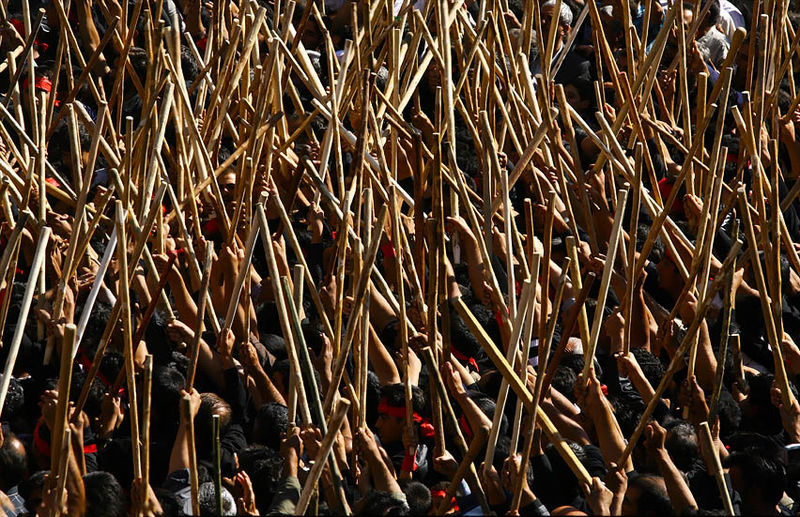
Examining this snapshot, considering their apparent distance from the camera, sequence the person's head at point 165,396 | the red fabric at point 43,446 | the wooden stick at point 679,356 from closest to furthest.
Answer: the wooden stick at point 679,356, the red fabric at point 43,446, the person's head at point 165,396

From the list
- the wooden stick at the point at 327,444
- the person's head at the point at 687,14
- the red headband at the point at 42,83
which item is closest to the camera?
the wooden stick at the point at 327,444

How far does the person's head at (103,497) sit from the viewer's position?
4.02 metres

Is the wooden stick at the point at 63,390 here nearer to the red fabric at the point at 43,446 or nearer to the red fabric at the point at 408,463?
the red fabric at the point at 43,446

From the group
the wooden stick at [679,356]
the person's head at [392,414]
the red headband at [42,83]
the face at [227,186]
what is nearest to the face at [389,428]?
the person's head at [392,414]

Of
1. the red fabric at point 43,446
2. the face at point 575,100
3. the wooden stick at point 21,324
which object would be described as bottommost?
the red fabric at point 43,446

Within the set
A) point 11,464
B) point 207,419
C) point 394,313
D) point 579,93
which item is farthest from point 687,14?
point 11,464

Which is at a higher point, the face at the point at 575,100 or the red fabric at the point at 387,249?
the red fabric at the point at 387,249

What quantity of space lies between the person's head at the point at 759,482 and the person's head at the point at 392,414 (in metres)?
1.15

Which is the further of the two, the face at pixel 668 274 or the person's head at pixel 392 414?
the face at pixel 668 274

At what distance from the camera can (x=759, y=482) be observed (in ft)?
13.0

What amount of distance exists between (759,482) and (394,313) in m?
1.93

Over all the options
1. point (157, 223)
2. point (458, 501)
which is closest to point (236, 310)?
point (157, 223)

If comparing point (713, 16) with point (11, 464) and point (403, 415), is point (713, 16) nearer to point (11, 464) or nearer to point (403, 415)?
point (403, 415)

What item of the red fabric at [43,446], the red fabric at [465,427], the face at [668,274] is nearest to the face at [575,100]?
the face at [668,274]
